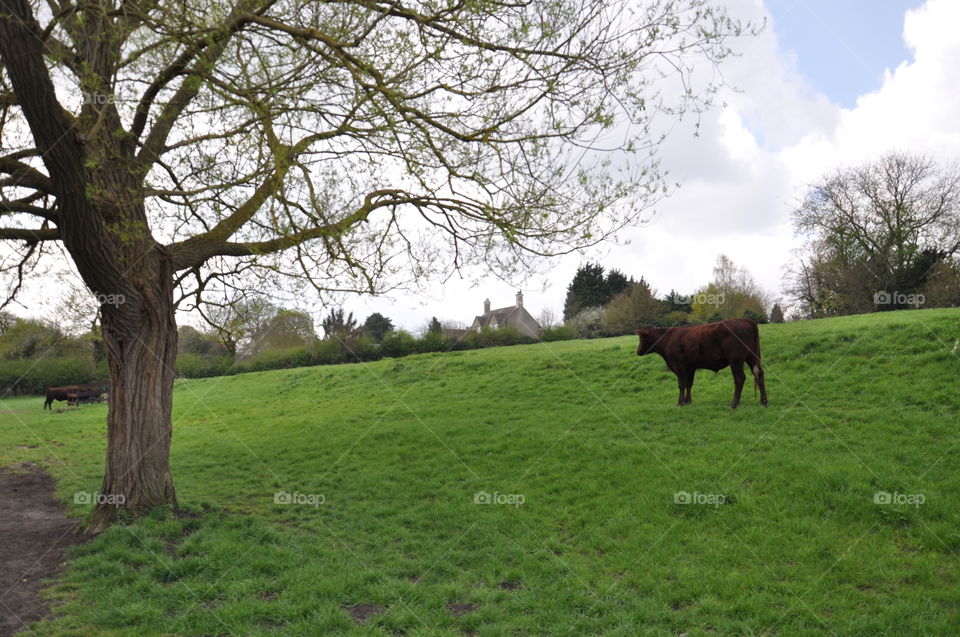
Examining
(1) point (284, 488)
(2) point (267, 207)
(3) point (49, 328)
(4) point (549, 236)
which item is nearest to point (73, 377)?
(3) point (49, 328)

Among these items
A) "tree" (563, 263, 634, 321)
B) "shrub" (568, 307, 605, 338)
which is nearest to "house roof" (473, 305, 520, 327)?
"tree" (563, 263, 634, 321)

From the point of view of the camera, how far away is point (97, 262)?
7.86m

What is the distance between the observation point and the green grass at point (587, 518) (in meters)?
5.77

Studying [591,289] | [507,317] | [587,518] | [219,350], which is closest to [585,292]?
[591,289]

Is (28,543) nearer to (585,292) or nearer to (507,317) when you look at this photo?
(585,292)

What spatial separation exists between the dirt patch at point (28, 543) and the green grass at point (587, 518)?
309 millimetres

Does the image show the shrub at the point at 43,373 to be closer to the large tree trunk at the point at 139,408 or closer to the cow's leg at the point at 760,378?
the large tree trunk at the point at 139,408

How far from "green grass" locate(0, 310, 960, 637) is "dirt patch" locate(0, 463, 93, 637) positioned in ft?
1.01

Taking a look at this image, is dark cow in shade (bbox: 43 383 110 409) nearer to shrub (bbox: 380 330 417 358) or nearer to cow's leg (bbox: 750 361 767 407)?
shrub (bbox: 380 330 417 358)

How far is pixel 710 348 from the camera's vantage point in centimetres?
1282

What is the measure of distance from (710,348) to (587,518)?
6.12 metres

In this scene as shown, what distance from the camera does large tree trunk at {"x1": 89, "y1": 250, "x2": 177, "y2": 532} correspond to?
8.47 meters

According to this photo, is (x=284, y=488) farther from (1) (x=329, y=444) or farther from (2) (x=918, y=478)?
(2) (x=918, y=478)

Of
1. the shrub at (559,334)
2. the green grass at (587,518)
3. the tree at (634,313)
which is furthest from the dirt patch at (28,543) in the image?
the tree at (634,313)
